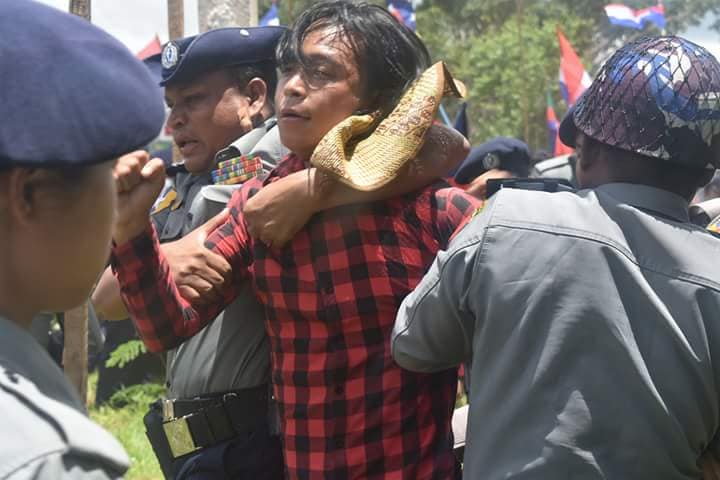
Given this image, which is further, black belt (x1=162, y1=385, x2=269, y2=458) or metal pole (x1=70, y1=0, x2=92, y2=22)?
metal pole (x1=70, y1=0, x2=92, y2=22)

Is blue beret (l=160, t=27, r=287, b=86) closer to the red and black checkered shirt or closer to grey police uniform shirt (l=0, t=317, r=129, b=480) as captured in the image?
the red and black checkered shirt

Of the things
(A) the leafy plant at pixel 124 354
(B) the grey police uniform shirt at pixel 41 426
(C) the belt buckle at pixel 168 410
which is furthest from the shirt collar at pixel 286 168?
(A) the leafy plant at pixel 124 354

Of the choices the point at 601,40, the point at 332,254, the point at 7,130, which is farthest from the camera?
the point at 601,40

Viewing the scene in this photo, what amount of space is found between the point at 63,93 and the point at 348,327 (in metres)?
1.25

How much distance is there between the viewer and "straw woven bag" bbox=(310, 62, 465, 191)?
217 cm

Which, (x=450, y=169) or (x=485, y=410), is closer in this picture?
(x=485, y=410)

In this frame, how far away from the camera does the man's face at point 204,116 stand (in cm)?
289

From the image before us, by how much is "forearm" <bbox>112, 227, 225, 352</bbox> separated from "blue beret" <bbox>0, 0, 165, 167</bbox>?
1.05 meters

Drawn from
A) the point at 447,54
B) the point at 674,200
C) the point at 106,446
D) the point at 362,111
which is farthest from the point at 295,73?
the point at 447,54

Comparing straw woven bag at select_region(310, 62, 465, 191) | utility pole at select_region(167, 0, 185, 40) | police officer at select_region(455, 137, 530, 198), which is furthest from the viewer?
police officer at select_region(455, 137, 530, 198)

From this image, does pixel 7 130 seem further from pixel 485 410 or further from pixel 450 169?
pixel 450 169

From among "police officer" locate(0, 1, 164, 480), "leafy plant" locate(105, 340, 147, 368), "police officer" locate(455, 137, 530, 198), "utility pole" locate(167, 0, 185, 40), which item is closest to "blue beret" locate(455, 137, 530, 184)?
"police officer" locate(455, 137, 530, 198)

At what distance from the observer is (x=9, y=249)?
1.20m

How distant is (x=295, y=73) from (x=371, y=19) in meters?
0.22
